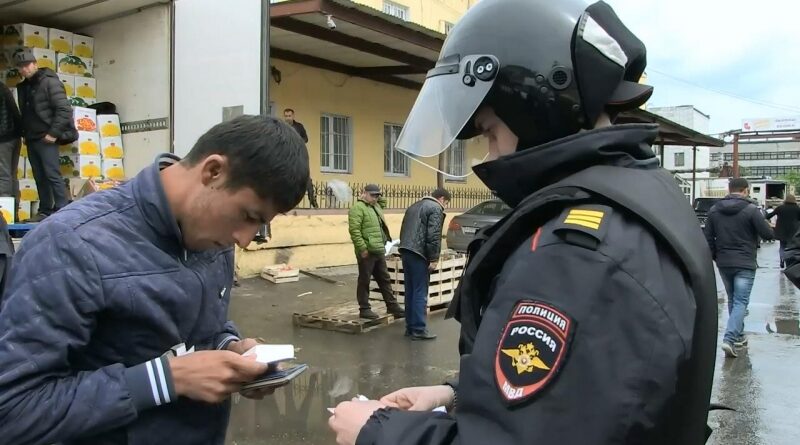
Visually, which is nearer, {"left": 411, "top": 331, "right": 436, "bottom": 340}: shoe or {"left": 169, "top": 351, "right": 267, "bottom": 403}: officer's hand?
{"left": 169, "top": 351, "right": 267, "bottom": 403}: officer's hand

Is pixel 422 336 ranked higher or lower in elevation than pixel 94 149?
lower

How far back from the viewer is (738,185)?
7754 mm

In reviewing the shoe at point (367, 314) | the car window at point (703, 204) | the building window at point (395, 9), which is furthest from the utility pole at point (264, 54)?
the car window at point (703, 204)

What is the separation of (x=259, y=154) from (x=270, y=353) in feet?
1.92

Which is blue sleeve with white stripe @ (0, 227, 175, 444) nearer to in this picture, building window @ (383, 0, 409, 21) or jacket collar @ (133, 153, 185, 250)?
jacket collar @ (133, 153, 185, 250)

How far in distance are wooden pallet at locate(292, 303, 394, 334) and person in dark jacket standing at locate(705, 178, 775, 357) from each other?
4162 millimetres

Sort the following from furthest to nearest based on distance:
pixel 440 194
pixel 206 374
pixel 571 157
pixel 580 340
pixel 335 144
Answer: pixel 335 144, pixel 440 194, pixel 206 374, pixel 571 157, pixel 580 340

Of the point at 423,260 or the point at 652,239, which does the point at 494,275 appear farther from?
the point at 423,260

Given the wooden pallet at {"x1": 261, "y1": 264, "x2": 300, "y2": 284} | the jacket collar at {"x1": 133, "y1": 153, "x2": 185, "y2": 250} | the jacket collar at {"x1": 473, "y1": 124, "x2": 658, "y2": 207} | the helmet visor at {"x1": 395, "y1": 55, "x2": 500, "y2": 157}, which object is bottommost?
the wooden pallet at {"x1": 261, "y1": 264, "x2": 300, "y2": 284}

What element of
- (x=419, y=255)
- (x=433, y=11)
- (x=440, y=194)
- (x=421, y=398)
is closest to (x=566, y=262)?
(x=421, y=398)

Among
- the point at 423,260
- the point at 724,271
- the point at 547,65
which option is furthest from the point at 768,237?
the point at 547,65

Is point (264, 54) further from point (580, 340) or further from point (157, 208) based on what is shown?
point (580, 340)

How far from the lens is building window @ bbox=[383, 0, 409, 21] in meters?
18.0

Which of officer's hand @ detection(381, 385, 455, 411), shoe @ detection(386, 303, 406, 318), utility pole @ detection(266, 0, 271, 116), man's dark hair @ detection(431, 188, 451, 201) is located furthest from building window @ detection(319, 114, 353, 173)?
officer's hand @ detection(381, 385, 455, 411)
